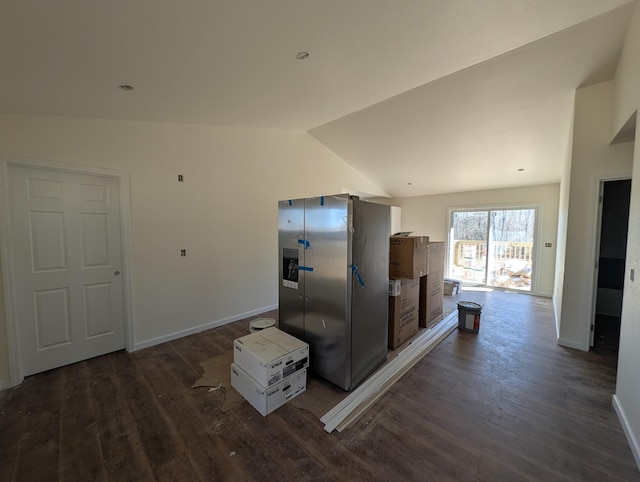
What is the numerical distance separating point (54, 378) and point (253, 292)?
2.20 meters

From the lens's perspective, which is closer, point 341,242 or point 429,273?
point 341,242

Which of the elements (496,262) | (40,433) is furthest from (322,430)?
(496,262)

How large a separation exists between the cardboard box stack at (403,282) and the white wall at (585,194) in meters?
1.62

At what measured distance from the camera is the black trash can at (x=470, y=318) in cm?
331

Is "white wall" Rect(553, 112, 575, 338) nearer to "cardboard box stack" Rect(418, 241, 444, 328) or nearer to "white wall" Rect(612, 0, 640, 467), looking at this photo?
"white wall" Rect(612, 0, 640, 467)

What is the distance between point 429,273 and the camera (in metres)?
3.53

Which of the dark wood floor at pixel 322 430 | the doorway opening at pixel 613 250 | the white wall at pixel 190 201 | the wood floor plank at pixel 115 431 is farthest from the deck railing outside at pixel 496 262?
the wood floor plank at pixel 115 431

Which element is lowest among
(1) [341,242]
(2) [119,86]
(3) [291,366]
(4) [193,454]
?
(4) [193,454]

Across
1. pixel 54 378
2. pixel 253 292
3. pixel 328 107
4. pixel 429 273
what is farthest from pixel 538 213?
pixel 54 378

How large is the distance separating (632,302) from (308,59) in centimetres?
286

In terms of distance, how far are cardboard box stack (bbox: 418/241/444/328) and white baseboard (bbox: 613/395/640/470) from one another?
1.78 m

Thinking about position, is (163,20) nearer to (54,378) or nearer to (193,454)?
(193,454)

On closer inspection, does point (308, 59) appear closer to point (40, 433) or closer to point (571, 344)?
point (40, 433)

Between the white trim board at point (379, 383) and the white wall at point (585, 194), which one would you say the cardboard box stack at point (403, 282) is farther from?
the white wall at point (585, 194)
